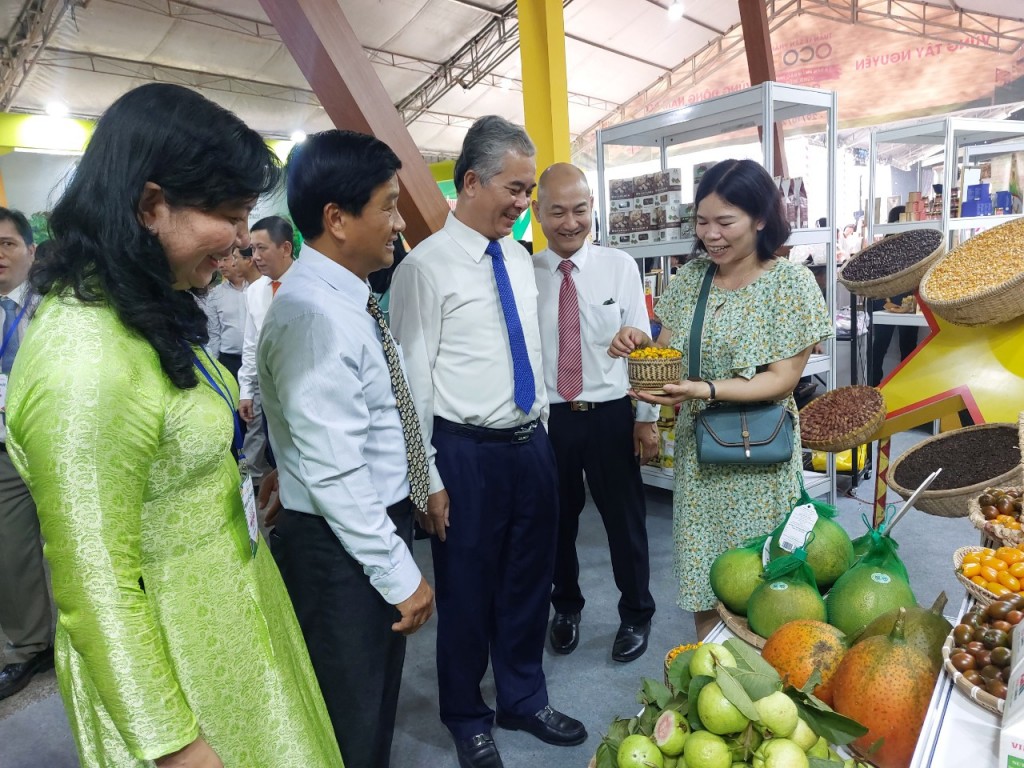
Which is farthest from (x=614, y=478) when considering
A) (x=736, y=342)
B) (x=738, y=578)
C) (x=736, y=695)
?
(x=736, y=695)

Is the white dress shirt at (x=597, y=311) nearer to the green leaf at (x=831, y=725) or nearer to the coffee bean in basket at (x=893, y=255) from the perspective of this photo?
the coffee bean in basket at (x=893, y=255)

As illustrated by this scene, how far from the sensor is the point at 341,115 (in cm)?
308

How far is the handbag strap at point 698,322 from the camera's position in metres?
1.97

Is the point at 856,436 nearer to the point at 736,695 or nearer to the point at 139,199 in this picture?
the point at 736,695

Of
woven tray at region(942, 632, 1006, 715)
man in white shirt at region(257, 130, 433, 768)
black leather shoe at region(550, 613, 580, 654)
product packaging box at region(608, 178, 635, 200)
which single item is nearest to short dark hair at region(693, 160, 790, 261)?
man in white shirt at region(257, 130, 433, 768)

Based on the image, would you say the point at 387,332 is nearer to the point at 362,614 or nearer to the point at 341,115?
the point at 362,614

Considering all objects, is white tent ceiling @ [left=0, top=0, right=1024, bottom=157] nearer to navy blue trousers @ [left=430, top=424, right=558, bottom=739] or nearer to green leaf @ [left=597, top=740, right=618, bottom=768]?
navy blue trousers @ [left=430, top=424, right=558, bottom=739]

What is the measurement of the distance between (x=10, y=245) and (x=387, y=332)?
193 centimetres

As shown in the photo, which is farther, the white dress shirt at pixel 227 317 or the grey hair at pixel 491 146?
the white dress shirt at pixel 227 317

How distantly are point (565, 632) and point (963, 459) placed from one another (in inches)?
59.3

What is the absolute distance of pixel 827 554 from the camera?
1.28 m

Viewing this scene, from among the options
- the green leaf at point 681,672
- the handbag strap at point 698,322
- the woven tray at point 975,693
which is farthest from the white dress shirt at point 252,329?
the woven tray at point 975,693

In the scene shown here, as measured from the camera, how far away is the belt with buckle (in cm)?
188

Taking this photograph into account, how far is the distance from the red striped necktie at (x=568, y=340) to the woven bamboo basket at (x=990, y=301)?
1.18 meters
